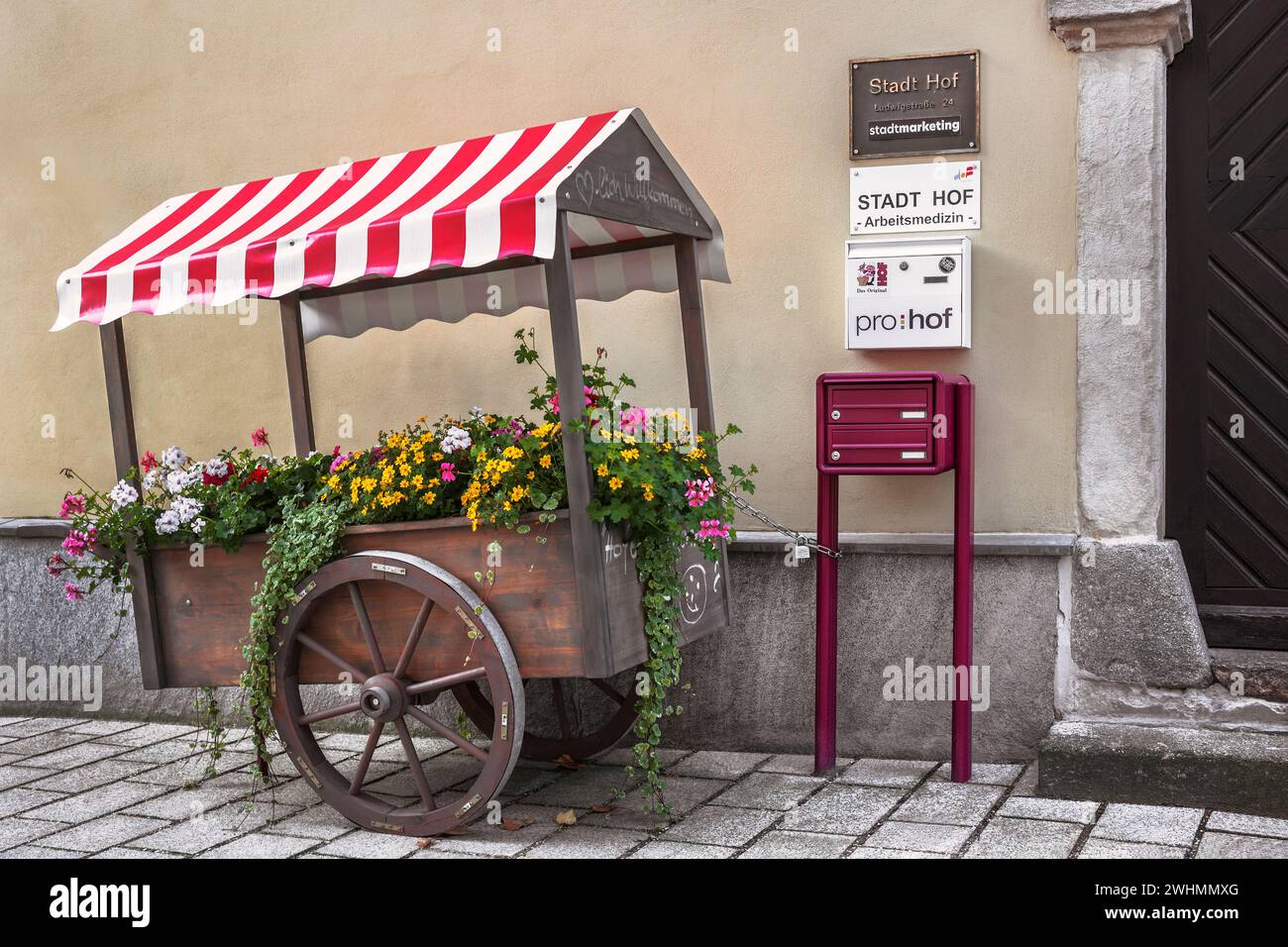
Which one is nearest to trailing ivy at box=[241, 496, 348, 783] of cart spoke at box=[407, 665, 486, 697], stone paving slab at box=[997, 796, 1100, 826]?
cart spoke at box=[407, 665, 486, 697]

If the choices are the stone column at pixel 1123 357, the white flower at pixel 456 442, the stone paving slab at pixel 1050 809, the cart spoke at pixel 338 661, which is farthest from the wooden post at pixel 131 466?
the stone column at pixel 1123 357

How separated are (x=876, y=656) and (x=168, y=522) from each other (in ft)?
8.63

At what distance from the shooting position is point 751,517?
5.30m

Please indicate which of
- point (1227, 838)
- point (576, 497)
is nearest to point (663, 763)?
point (576, 497)

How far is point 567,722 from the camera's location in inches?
207

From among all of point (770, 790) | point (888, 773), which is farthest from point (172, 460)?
point (888, 773)

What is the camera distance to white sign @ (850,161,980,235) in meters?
4.97

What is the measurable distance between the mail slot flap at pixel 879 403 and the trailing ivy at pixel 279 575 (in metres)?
1.75

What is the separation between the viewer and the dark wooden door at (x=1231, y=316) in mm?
4949

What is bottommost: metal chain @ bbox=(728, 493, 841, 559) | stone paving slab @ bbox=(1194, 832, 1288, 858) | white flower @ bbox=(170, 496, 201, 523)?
stone paving slab @ bbox=(1194, 832, 1288, 858)

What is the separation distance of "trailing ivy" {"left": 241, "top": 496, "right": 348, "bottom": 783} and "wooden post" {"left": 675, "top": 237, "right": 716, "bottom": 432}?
1.32 metres

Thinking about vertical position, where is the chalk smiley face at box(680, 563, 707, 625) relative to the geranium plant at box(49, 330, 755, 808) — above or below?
below

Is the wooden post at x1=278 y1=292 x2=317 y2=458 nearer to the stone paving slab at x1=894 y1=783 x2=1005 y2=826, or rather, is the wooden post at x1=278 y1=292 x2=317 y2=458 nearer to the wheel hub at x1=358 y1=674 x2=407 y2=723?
the wheel hub at x1=358 y1=674 x2=407 y2=723

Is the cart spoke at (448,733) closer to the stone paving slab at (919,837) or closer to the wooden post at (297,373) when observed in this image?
the stone paving slab at (919,837)
